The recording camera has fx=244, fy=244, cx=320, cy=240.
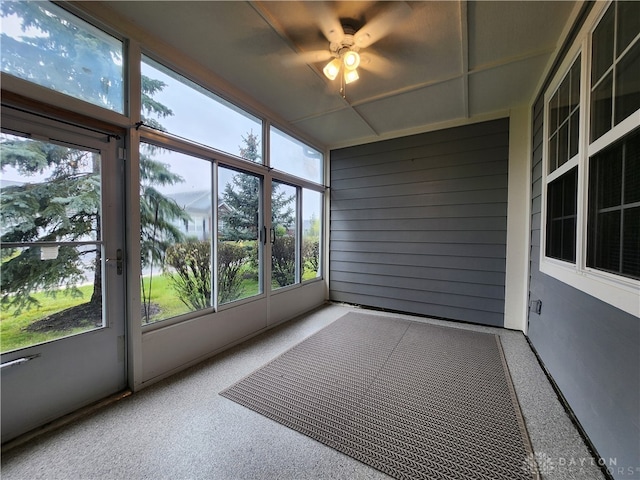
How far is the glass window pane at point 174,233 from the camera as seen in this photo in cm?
202

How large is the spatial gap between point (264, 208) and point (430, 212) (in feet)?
7.78

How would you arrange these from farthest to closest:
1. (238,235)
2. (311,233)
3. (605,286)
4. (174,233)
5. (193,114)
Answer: (311,233)
(238,235)
(193,114)
(174,233)
(605,286)

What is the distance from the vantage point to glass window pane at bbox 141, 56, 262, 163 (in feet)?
6.64

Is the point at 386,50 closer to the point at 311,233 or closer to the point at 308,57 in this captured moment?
the point at 308,57

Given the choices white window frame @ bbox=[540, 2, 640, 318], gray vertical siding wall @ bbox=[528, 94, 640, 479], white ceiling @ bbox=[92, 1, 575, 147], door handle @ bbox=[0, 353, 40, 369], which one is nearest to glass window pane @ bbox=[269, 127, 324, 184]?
white ceiling @ bbox=[92, 1, 575, 147]

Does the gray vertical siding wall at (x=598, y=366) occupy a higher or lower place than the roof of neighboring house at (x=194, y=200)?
lower

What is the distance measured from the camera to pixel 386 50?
6.86 ft

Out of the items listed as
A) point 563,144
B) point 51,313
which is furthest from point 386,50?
point 51,313

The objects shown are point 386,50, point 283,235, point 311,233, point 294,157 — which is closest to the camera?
point 386,50

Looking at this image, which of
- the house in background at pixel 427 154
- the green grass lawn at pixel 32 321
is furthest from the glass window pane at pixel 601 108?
the green grass lawn at pixel 32 321

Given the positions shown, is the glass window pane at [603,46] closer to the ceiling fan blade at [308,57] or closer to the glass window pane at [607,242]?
the glass window pane at [607,242]

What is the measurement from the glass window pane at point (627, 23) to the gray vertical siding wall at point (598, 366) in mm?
1363

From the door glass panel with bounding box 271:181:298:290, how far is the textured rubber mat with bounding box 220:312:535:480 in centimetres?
104

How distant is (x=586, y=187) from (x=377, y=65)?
188 cm
